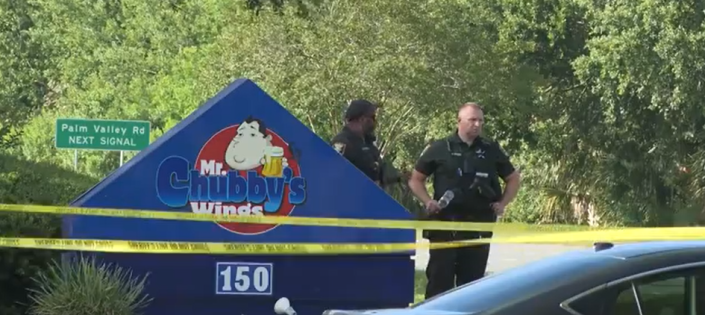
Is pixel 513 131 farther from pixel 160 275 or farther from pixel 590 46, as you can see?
pixel 160 275

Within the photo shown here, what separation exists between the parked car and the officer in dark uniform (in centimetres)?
447

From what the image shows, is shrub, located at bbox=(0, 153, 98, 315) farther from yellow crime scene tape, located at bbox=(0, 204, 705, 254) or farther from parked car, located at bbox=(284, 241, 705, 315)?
parked car, located at bbox=(284, 241, 705, 315)

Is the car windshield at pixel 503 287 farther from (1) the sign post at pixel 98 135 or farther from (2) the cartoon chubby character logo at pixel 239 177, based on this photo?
(1) the sign post at pixel 98 135

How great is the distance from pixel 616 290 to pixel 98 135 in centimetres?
2300

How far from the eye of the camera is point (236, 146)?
834cm

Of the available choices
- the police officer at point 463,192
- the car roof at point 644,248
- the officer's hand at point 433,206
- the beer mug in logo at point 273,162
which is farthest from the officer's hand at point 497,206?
the car roof at point 644,248

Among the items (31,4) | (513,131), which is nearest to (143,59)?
(31,4)

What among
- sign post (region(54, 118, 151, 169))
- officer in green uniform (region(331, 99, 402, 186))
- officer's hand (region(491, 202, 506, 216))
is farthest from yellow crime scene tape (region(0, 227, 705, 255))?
sign post (region(54, 118, 151, 169))

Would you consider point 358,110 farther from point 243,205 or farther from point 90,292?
point 90,292

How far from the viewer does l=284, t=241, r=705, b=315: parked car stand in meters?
4.46

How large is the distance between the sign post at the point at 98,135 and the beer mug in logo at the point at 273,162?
18368 millimetres

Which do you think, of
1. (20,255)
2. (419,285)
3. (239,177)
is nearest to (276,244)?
(239,177)

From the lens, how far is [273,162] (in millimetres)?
8406

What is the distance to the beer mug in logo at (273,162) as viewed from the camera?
8391 mm
